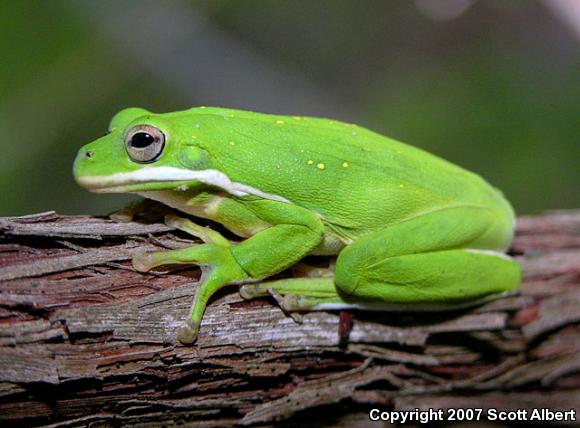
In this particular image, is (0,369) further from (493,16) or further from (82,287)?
(493,16)

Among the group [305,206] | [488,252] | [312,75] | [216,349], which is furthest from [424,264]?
[312,75]

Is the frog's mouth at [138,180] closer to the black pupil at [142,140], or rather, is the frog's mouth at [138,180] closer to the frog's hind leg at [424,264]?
the black pupil at [142,140]

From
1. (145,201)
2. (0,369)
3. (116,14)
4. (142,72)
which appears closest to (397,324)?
(145,201)

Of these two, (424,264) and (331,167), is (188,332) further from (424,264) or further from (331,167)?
(424,264)

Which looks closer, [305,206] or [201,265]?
[201,265]

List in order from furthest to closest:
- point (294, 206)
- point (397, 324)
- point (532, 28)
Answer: point (532, 28)
point (397, 324)
point (294, 206)

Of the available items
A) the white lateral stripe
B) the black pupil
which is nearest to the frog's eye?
the black pupil
